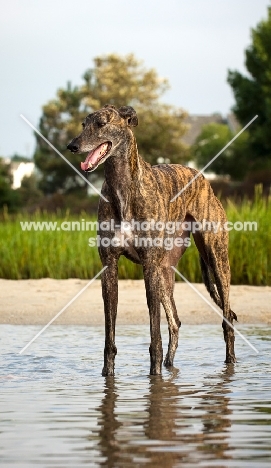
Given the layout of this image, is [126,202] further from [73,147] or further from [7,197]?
[7,197]

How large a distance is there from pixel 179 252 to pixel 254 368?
1347mm

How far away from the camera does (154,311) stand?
806 cm

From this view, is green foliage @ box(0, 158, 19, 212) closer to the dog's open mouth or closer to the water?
the water

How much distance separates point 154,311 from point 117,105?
56.2 metres

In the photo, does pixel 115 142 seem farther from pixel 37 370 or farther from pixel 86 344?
pixel 86 344

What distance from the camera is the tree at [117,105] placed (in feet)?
200

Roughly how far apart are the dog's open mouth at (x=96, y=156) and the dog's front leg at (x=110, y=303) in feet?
2.62

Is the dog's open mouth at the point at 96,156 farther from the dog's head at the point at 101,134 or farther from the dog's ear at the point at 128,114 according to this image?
the dog's ear at the point at 128,114

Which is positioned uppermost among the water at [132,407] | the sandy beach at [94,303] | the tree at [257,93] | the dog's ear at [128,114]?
the tree at [257,93]

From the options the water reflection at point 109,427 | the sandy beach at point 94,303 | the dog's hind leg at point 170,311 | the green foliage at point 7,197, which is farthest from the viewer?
the green foliage at point 7,197

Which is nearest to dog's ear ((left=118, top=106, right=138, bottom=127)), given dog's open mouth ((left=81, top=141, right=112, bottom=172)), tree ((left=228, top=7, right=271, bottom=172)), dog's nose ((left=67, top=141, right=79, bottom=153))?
dog's open mouth ((left=81, top=141, right=112, bottom=172))

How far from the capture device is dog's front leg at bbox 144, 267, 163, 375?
26.3ft

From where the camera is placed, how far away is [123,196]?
7.77 meters

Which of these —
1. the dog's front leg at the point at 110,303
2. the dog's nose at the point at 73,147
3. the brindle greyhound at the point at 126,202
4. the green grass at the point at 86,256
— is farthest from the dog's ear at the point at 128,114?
the green grass at the point at 86,256
